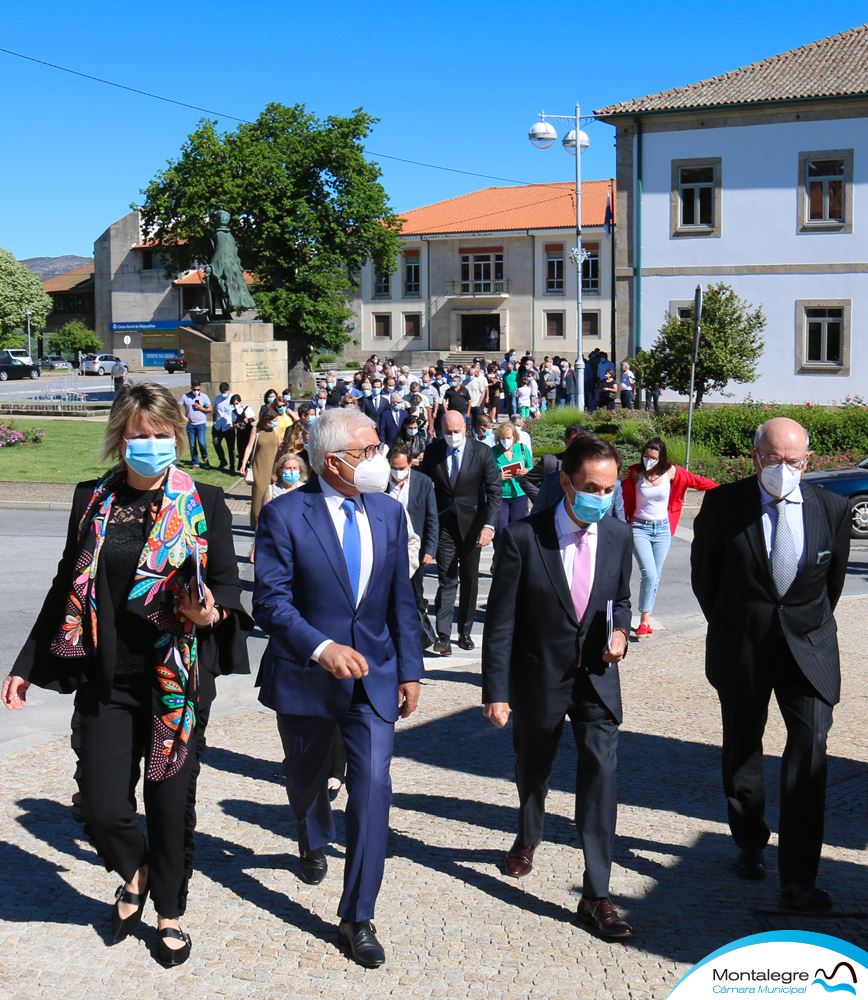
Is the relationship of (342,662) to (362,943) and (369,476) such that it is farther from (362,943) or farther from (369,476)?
(362,943)

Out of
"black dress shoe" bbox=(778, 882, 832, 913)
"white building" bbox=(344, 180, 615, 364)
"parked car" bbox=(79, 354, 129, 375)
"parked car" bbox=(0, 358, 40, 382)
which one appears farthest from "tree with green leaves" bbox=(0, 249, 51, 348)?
"black dress shoe" bbox=(778, 882, 832, 913)

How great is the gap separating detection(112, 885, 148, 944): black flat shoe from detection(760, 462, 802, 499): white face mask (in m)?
2.83

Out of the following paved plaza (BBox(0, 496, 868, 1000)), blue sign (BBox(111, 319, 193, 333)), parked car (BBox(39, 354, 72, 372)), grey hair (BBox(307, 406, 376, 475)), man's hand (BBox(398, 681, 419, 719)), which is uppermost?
blue sign (BBox(111, 319, 193, 333))

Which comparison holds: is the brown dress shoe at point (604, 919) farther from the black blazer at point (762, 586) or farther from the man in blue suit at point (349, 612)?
the black blazer at point (762, 586)

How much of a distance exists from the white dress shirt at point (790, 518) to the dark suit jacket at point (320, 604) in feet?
4.94

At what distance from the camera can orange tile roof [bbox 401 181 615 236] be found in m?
75.8

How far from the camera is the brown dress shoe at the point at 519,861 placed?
17.7 ft

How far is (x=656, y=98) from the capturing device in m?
37.3

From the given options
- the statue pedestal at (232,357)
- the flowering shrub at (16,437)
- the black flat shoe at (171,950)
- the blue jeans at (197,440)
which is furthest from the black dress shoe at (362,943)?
the statue pedestal at (232,357)

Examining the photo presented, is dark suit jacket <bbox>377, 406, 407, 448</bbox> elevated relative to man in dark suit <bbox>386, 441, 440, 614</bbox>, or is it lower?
elevated

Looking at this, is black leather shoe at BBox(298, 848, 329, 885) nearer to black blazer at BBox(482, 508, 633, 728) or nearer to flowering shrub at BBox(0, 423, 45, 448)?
black blazer at BBox(482, 508, 633, 728)

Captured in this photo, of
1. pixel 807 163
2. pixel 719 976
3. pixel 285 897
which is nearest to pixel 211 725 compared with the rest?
pixel 285 897

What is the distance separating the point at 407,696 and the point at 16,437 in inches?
1008

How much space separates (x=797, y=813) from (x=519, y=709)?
1127mm
